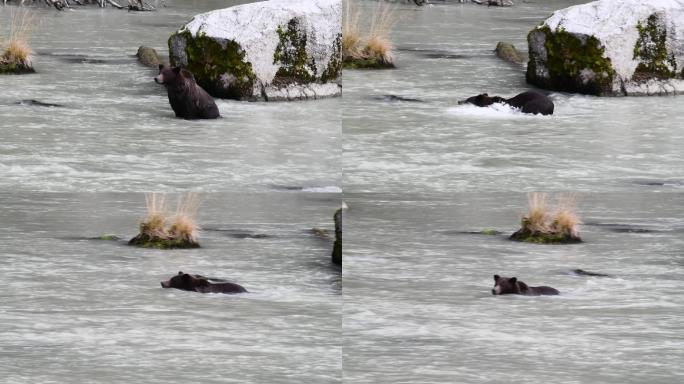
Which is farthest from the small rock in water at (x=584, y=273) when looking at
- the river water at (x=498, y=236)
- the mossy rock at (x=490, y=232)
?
the mossy rock at (x=490, y=232)

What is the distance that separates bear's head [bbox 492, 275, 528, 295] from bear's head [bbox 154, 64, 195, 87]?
6.63 metres

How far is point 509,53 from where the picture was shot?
1752cm

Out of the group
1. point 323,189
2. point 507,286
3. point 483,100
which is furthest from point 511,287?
point 483,100

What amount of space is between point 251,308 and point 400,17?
12524 mm

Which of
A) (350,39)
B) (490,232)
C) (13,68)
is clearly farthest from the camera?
(13,68)

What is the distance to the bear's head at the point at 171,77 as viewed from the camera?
1425cm

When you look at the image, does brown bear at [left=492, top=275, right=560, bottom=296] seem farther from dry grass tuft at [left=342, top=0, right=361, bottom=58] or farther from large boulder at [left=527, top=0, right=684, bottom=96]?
dry grass tuft at [left=342, top=0, right=361, bottom=58]

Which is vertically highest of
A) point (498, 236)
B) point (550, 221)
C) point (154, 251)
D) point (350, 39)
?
point (350, 39)

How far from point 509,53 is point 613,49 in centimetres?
225

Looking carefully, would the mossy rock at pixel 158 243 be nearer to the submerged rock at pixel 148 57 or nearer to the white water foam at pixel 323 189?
the white water foam at pixel 323 189

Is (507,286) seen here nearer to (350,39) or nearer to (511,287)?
(511,287)

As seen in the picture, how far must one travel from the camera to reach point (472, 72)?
16.6 meters

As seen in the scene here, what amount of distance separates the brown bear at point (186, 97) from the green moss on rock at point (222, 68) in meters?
1.13

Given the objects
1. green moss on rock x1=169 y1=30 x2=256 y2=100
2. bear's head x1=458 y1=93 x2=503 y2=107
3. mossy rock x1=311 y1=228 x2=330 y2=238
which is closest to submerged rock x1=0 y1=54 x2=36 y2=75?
green moss on rock x1=169 y1=30 x2=256 y2=100
